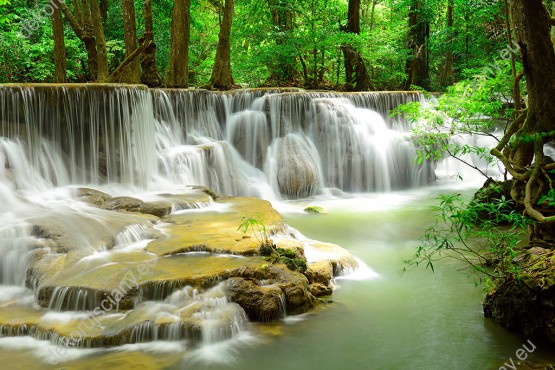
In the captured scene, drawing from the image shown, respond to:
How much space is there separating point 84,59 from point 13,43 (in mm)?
4121

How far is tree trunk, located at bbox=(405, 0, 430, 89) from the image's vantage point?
1922cm

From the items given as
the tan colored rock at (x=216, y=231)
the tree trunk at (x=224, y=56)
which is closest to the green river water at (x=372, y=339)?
the tan colored rock at (x=216, y=231)

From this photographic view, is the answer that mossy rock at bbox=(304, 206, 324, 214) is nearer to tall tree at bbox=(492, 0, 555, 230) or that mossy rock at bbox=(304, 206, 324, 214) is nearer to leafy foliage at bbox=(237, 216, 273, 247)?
leafy foliage at bbox=(237, 216, 273, 247)

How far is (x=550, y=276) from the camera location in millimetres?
4801

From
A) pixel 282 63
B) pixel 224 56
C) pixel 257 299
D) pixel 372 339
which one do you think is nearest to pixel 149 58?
pixel 224 56

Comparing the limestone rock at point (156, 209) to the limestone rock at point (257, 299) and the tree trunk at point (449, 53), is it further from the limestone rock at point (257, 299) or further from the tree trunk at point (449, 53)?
the tree trunk at point (449, 53)

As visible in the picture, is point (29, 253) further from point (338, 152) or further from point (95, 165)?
point (338, 152)

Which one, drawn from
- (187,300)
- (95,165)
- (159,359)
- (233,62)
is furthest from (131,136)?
(233,62)

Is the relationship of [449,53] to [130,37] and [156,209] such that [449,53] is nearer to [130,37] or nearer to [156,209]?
[130,37]

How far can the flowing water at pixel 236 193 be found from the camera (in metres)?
4.79

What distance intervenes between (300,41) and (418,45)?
17.8 feet

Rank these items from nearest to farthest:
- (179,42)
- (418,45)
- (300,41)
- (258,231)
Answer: (258,231)
(179,42)
(300,41)
(418,45)

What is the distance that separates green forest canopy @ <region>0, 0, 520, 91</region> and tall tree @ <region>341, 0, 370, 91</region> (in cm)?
5

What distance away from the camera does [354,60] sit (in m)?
18.2
